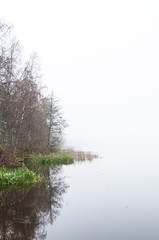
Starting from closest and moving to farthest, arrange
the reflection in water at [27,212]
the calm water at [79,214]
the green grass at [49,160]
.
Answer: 1. the reflection in water at [27,212]
2. the calm water at [79,214]
3. the green grass at [49,160]

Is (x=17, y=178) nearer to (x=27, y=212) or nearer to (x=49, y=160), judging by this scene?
(x=27, y=212)

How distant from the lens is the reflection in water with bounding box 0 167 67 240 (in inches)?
195

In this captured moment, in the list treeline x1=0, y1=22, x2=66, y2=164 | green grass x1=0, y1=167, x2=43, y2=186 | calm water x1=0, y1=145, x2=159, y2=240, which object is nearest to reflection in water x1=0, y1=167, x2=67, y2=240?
calm water x1=0, y1=145, x2=159, y2=240

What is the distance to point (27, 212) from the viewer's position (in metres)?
6.45

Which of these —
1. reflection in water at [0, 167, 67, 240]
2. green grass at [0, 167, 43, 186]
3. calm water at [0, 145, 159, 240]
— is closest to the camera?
reflection in water at [0, 167, 67, 240]

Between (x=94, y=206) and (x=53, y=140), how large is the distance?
22991 mm

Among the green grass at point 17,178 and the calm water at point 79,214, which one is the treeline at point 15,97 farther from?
the calm water at point 79,214

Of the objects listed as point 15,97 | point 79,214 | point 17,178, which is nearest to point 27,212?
point 79,214

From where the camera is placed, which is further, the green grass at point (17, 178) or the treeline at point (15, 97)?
the treeline at point (15, 97)

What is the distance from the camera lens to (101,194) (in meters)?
9.96

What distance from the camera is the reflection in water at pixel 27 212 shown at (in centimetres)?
495

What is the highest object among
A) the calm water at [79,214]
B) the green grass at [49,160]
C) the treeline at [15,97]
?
the treeline at [15,97]

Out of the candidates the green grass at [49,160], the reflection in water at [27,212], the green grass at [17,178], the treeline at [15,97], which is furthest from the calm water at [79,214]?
the green grass at [49,160]

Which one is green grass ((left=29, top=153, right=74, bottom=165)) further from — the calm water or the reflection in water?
the reflection in water
